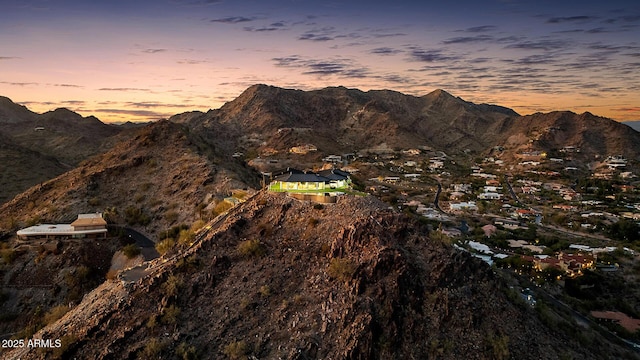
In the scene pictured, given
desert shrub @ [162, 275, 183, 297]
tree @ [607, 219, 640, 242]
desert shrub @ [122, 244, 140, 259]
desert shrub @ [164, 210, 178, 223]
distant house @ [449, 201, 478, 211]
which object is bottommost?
distant house @ [449, 201, 478, 211]

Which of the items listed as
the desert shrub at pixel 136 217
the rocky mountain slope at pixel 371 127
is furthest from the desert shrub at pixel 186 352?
the rocky mountain slope at pixel 371 127

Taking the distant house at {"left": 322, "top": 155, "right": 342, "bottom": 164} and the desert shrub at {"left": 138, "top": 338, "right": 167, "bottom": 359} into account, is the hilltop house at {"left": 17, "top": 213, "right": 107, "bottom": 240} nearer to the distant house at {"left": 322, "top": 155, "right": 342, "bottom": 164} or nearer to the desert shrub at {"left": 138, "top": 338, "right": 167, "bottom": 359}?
the desert shrub at {"left": 138, "top": 338, "right": 167, "bottom": 359}

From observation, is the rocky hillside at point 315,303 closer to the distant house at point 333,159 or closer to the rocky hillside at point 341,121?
the distant house at point 333,159

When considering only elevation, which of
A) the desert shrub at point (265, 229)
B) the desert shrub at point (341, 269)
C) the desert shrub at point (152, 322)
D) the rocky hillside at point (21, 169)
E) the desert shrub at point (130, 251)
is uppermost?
the desert shrub at point (265, 229)

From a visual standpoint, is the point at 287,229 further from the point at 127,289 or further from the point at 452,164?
the point at 452,164

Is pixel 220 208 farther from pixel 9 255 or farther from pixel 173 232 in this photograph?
pixel 9 255

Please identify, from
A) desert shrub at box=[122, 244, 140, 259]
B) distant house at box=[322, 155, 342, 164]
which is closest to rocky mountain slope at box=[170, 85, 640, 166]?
distant house at box=[322, 155, 342, 164]
